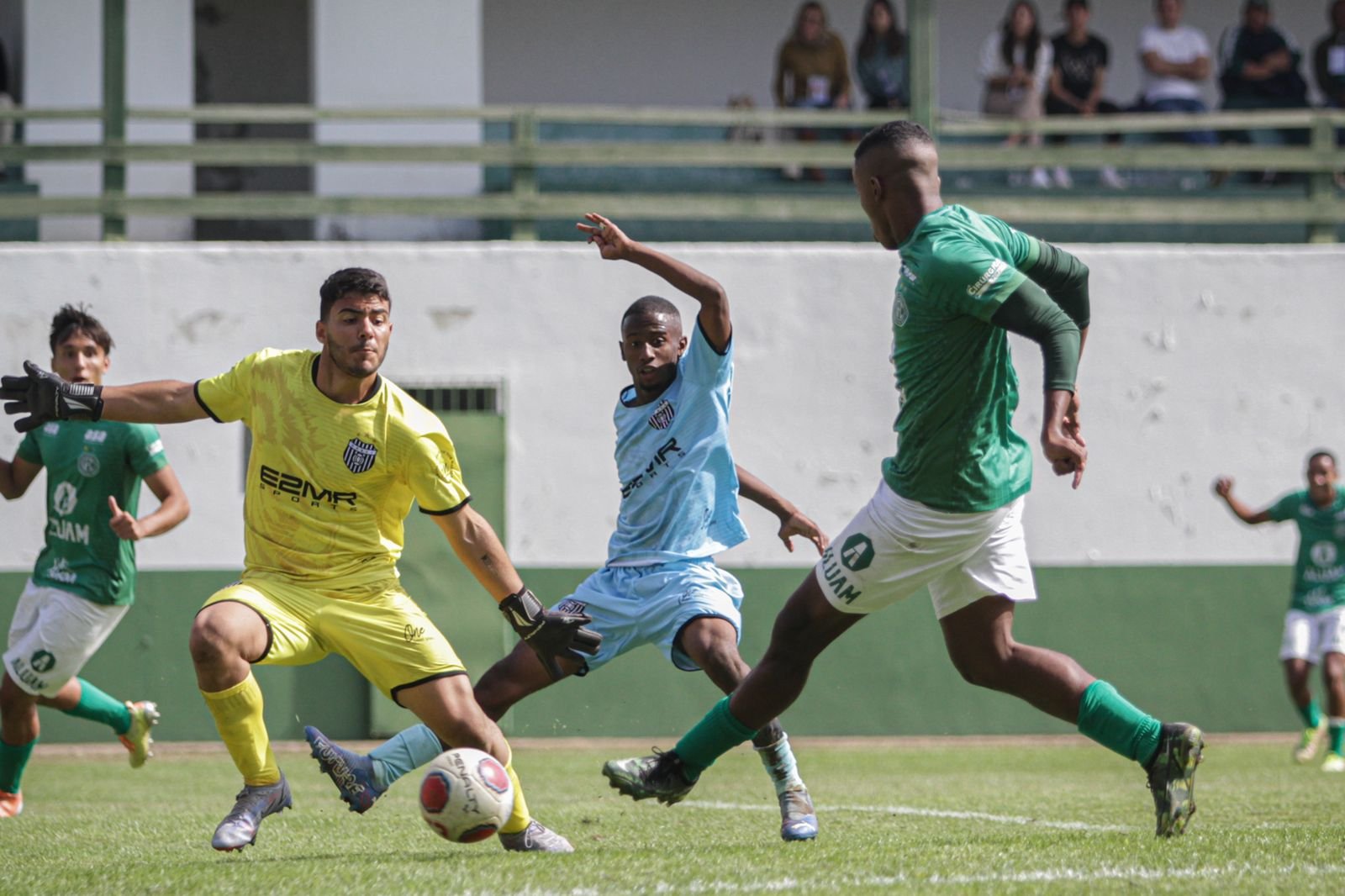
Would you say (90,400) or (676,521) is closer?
(90,400)

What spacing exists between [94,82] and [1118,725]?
41.7ft

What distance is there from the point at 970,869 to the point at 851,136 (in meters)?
12.0

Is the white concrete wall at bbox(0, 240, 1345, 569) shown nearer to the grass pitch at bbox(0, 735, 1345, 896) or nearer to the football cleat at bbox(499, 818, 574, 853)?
the grass pitch at bbox(0, 735, 1345, 896)

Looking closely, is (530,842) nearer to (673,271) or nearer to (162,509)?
(673,271)

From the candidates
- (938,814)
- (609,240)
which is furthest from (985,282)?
(938,814)

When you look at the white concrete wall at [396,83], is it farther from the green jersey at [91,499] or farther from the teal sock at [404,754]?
the teal sock at [404,754]

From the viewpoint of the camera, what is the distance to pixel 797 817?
6332 millimetres

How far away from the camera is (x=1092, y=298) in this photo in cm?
1361

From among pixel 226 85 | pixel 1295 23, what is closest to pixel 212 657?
pixel 226 85

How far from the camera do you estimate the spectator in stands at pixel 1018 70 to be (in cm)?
1591

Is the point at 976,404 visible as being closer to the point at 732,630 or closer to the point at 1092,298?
the point at 732,630

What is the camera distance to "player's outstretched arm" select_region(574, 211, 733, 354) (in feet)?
20.6

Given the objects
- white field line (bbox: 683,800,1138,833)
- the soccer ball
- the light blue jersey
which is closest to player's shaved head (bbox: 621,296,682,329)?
the light blue jersey

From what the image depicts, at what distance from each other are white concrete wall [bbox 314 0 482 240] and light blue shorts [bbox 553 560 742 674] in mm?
8891
